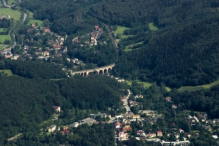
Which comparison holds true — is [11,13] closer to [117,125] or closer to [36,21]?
[36,21]

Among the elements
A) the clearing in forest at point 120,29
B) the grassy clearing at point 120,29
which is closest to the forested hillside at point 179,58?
the clearing in forest at point 120,29

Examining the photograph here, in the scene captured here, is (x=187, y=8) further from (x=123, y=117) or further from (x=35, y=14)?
(x=123, y=117)

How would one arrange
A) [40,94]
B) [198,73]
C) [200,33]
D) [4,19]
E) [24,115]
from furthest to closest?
[4,19] < [200,33] < [198,73] < [40,94] < [24,115]

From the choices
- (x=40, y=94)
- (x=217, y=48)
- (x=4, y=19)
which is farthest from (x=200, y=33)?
(x=4, y=19)

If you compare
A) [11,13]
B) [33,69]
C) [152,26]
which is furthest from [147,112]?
[11,13]

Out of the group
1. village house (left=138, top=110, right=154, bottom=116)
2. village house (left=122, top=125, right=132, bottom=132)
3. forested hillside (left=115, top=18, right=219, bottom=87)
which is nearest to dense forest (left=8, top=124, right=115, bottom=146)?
village house (left=122, top=125, right=132, bottom=132)

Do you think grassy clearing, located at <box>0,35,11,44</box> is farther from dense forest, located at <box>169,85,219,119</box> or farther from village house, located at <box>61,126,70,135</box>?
village house, located at <box>61,126,70,135</box>

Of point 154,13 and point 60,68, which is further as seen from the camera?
point 154,13
